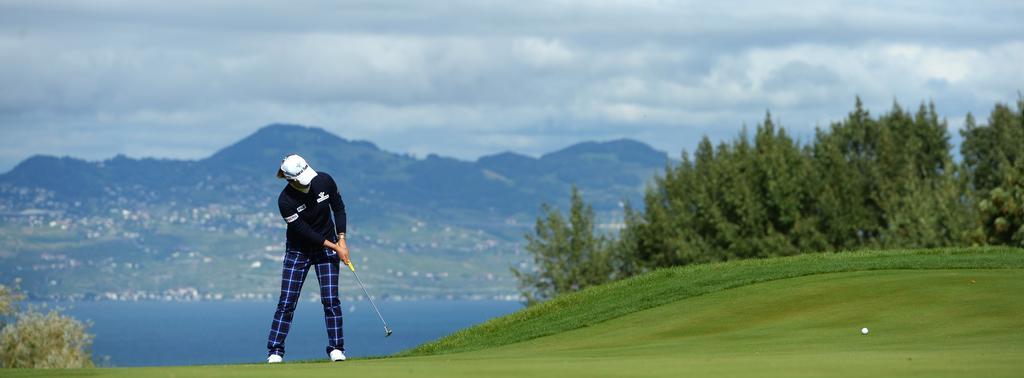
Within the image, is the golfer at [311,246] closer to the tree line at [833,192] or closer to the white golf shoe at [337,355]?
the white golf shoe at [337,355]

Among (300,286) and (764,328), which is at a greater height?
(300,286)

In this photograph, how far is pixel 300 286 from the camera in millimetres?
20328

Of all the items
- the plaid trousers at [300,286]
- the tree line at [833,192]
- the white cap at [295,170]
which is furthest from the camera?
the tree line at [833,192]

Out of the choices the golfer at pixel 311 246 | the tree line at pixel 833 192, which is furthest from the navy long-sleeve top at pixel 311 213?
the tree line at pixel 833 192

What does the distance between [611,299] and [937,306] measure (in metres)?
8.31

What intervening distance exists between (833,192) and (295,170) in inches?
2699

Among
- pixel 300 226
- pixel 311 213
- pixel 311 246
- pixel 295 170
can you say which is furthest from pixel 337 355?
pixel 295 170

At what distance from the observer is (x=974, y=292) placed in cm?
2383

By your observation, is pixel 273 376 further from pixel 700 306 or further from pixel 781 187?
pixel 781 187

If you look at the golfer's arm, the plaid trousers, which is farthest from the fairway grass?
the golfer's arm

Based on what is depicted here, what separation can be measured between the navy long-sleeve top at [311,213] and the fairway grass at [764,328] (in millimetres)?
2062

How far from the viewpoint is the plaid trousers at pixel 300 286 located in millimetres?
20203

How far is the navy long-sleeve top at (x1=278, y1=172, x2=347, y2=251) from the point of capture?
1981cm

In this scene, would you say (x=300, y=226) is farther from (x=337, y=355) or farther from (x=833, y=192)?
(x=833, y=192)
